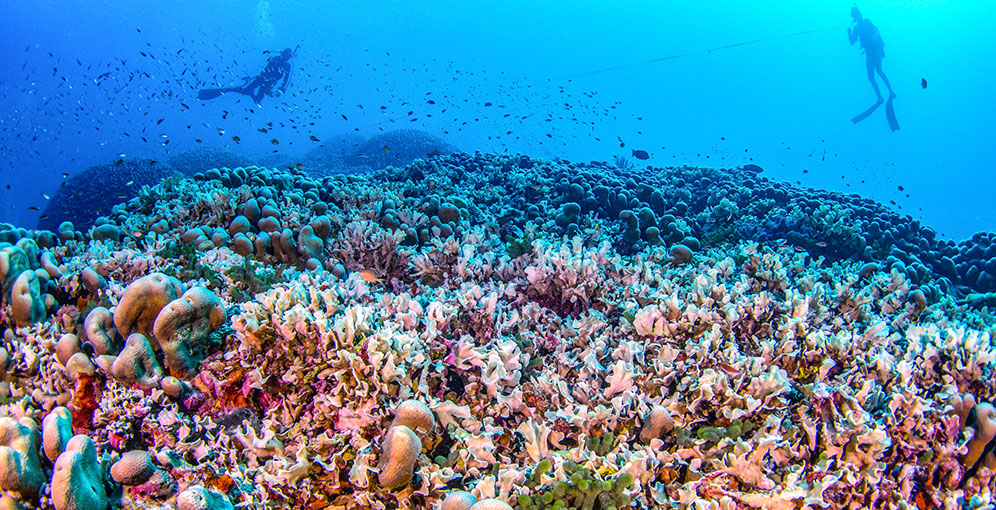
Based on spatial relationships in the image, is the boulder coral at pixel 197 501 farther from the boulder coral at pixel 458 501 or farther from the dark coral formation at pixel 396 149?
the dark coral formation at pixel 396 149

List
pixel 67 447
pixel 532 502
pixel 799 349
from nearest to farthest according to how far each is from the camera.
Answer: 1. pixel 67 447
2. pixel 532 502
3. pixel 799 349

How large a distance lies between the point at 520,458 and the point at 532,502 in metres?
0.47

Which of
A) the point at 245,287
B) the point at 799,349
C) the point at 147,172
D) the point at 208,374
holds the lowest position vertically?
the point at 208,374

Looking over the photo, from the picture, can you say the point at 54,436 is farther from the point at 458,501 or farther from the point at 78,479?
the point at 458,501

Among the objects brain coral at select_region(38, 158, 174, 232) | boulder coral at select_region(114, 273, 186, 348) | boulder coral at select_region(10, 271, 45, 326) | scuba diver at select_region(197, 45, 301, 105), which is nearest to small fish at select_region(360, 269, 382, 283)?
boulder coral at select_region(114, 273, 186, 348)

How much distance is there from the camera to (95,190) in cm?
1986

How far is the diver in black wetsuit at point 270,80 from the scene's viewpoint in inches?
944

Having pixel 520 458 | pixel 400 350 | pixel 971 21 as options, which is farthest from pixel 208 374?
pixel 971 21

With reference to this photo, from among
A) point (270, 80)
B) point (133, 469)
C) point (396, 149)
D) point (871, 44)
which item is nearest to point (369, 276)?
point (133, 469)

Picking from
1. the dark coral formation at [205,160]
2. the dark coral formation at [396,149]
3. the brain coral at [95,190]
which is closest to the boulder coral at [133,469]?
the brain coral at [95,190]

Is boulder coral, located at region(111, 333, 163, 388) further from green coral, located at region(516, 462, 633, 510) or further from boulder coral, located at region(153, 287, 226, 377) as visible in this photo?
green coral, located at region(516, 462, 633, 510)

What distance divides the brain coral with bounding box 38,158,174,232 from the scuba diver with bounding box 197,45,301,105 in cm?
Result: 529

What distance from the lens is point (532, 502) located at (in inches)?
84.8

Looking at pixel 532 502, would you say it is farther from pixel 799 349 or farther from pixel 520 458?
pixel 799 349
